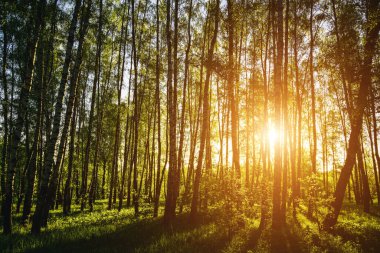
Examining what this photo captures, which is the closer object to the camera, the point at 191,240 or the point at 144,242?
the point at 144,242

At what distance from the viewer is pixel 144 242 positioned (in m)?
8.14

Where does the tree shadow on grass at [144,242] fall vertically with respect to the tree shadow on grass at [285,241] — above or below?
above

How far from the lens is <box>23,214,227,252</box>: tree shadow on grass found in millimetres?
7215

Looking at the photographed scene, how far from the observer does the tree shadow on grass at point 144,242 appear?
7215 millimetres

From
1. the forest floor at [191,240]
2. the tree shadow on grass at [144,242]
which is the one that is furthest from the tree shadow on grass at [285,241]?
the tree shadow on grass at [144,242]

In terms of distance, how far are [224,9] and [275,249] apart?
1331 centimetres

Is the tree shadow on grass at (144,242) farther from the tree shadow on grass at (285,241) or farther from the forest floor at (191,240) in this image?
the tree shadow on grass at (285,241)

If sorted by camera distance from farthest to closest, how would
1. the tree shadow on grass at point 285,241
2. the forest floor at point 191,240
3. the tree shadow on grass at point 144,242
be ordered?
the tree shadow on grass at point 285,241, the forest floor at point 191,240, the tree shadow on grass at point 144,242

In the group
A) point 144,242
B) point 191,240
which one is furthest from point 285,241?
point 144,242

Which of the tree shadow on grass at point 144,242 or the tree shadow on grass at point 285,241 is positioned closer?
the tree shadow on grass at point 144,242

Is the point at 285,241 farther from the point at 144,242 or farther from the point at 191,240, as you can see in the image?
the point at 144,242

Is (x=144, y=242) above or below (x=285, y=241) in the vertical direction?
above

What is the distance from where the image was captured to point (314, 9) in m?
17.8

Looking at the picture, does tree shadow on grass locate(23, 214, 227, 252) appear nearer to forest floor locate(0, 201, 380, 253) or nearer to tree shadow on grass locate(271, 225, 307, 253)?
forest floor locate(0, 201, 380, 253)
